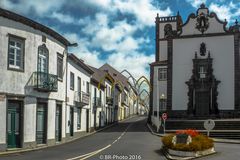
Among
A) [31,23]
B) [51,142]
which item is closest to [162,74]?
[51,142]

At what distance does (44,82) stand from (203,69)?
97.0 feet

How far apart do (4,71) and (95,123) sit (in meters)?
24.1

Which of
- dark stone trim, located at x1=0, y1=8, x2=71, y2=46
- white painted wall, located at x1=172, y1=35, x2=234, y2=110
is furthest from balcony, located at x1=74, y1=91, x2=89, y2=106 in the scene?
white painted wall, located at x1=172, y1=35, x2=234, y2=110

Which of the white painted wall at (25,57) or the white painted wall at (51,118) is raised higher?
the white painted wall at (25,57)

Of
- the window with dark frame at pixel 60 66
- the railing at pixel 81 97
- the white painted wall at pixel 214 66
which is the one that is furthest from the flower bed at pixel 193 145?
the white painted wall at pixel 214 66

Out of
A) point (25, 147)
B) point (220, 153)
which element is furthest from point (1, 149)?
point (220, 153)

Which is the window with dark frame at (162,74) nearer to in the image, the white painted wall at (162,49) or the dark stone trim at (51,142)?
the white painted wall at (162,49)

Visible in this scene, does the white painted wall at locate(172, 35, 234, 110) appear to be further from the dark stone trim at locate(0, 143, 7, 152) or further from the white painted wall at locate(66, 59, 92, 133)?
the dark stone trim at locate(0, 143, 7, 152)

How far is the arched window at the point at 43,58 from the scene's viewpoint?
2642 cm

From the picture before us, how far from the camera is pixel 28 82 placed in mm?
24922

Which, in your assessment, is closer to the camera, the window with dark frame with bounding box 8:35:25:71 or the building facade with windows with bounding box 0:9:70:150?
the building facade with windows with bounding box 0:9:70:150

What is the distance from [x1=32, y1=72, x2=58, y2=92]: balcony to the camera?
2552 centimetres

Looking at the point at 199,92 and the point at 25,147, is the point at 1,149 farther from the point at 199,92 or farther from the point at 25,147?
the point at 199,92

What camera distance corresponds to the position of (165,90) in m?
56.6
